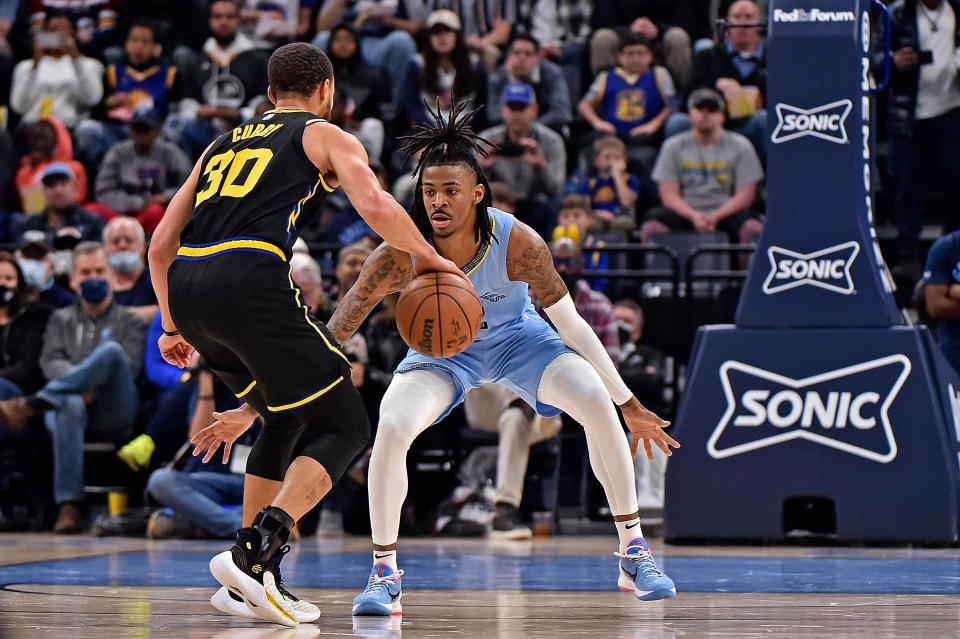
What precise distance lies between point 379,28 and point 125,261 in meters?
4.43

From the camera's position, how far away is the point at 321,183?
4.77 m

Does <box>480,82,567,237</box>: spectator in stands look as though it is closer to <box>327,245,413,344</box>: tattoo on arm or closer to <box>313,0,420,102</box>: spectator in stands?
<box>313,0,420,102</box>: spectator in stands

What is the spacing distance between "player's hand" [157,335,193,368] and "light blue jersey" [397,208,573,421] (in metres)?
0.88

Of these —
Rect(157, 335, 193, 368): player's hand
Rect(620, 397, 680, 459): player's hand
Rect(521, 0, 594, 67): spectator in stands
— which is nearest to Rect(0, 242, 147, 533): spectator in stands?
Rect(157, 335, 193, 368): player's hand

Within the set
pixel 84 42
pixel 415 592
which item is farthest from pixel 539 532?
pixel 84 42

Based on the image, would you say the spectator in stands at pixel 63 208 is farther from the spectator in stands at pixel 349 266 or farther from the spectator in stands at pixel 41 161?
the spectator in stands at pixel 349 266

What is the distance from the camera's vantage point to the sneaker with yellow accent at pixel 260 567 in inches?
171

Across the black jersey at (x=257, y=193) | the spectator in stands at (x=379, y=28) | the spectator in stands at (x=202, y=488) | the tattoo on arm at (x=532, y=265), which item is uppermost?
the spectator in stands at (x=379, y=28)

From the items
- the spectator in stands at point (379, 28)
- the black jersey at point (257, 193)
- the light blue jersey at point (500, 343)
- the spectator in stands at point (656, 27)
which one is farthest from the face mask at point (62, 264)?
the black jersey at point (257, 193)

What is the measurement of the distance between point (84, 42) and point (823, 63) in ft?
31.4

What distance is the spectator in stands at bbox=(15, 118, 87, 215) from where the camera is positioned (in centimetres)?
1272

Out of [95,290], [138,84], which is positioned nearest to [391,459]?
[95,290]

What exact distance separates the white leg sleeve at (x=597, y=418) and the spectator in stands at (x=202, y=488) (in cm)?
405

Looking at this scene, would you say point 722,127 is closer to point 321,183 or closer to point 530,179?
point 530,179
